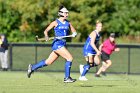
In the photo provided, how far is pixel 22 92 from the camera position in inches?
595

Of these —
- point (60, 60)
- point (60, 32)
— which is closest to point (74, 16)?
point (60, 60)

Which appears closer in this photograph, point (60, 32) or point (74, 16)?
point (60, 32)

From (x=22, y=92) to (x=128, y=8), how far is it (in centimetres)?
3333

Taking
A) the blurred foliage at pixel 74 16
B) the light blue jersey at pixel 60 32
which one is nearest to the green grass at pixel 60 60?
the light blue jersey at pixel 60 32

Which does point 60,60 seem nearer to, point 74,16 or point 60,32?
point 60,32

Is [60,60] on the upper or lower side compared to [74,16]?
lower

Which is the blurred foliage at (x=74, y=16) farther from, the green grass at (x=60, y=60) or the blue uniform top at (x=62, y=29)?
the blue uniform top at (x=62, y=29)

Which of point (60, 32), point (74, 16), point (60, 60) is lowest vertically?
point (60, 60)

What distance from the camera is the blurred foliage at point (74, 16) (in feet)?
144

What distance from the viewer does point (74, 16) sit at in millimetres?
44031

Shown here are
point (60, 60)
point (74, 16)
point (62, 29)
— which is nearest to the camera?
point (62, 29)

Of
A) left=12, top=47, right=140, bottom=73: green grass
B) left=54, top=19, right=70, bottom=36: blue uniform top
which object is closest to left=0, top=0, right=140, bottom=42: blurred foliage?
left=12, top=47, right=140, bottom=73: green grass

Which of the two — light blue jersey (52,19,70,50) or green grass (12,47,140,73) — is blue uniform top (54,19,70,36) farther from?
green grass (12,47,140,73)

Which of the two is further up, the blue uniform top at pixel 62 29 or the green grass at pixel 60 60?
the blue uniform top at pixel 62 29
